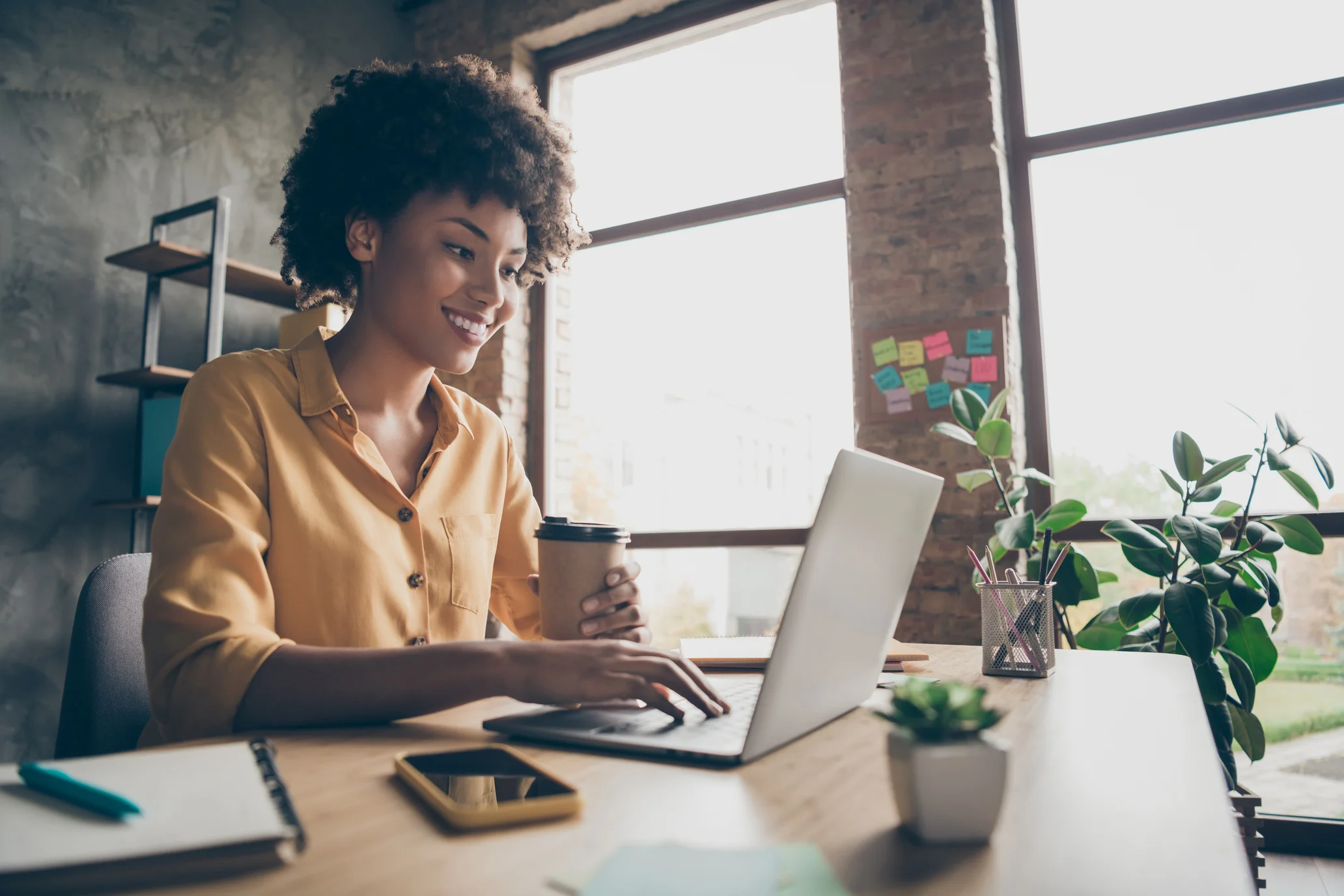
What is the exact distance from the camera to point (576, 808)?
49 centimetres

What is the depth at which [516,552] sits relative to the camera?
145cm

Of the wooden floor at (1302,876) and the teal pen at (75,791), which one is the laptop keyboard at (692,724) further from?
the wooden floor at (1302,876)

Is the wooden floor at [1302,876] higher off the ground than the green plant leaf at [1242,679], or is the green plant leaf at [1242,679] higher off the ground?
the green plant leaf at [1242,679]

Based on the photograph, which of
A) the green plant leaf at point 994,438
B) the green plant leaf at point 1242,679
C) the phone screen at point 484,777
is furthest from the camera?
the green plant leaf at point 994,438

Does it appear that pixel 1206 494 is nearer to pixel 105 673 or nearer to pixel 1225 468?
pixel 1225 468

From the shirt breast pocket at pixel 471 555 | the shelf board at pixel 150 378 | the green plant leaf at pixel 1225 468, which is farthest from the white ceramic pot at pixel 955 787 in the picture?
the shelf board at pixel 150 378

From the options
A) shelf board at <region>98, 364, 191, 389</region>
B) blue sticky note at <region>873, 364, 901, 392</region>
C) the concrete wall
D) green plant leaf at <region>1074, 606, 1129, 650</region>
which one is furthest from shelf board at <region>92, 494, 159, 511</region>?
green plant leaf at <region>1074, 606, 1129, 650</region>

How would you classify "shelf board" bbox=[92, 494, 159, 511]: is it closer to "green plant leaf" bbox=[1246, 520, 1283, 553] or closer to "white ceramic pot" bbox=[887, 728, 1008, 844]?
"white ceramic pot" bbox=[887, 728, 1008, 844]

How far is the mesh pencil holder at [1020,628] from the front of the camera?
1.03m

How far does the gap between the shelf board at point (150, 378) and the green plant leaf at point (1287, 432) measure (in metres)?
2.97

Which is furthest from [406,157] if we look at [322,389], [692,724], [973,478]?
[973,478]

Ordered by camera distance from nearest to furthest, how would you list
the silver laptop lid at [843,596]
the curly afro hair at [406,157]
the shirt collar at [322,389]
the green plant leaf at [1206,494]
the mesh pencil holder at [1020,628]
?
the silver laptop lid at [843,596] < the mesh pencil holder at [1020,628] < the shirt collar at [322,389] < the curly afro hair at [406,157] < the green plant leaf at [1206,494]

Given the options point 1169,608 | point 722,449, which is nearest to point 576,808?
point 1169,608

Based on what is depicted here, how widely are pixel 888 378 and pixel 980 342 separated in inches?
12.1
